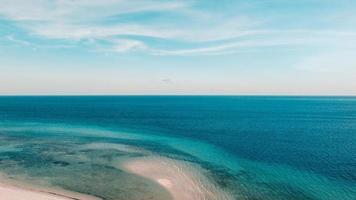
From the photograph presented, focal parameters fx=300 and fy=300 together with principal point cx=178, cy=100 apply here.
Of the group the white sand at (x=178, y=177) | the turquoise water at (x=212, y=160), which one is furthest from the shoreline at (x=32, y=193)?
the white sand at (x=178, y=177)

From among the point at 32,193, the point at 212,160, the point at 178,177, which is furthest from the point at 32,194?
the point at 212,160

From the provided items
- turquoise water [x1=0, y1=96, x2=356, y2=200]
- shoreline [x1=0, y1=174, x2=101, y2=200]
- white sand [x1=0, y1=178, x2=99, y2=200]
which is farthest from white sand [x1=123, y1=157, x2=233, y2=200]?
white sand [x1=0, y1=178, x2=99, y2=200]

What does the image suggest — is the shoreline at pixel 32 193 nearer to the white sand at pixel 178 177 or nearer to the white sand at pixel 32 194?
the white sand at pixel 32 194

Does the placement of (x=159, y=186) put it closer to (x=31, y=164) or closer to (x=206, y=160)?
(x=206, y=160)

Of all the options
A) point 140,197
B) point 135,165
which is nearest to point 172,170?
point 135,165

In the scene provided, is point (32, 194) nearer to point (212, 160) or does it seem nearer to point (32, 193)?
point (32, 193)

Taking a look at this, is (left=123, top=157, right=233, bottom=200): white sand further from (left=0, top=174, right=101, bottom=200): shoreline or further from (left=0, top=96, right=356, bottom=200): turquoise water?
(left=0, top=174, right=101, bottom=200): shoreline
